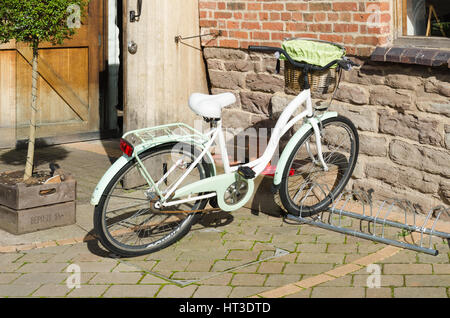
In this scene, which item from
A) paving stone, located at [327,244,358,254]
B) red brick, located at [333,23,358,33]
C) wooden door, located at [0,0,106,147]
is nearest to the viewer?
paving stone, located at [327,244,358,254]

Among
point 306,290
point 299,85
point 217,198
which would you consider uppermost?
point 299,85

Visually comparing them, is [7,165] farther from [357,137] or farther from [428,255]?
[428,255]

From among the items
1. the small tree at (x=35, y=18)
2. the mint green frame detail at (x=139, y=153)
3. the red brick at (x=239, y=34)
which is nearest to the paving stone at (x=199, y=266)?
the mint green frame detail at (x=139, y=153)

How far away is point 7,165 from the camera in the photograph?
332 inches

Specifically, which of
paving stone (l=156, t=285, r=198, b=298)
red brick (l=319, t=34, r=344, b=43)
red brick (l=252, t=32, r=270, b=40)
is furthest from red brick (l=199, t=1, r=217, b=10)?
paving stone (l=156, t=285, r=198, b=298)

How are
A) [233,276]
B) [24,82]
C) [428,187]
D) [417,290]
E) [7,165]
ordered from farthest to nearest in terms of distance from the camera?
[24,82] → [7,165] → [428,187] → [233,276] → [417,290]

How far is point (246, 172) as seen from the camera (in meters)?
6.10

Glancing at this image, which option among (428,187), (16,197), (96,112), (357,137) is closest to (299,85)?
(357,137)

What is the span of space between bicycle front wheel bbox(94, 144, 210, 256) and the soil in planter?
2.29 feet

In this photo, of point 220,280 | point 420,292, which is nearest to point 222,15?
point 220,280

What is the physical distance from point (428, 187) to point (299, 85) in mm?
1330

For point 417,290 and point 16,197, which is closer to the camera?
point 417,290

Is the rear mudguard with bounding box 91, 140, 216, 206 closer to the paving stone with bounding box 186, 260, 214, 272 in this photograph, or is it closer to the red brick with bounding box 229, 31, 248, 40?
the paving stone with bounding box 186, 260, 214, 272

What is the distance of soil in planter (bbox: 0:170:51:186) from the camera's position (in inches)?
251
